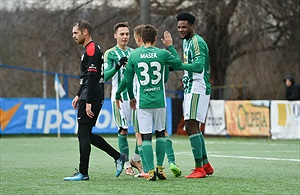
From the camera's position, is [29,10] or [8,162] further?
[29,10]

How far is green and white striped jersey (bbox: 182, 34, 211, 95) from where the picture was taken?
10.7 meters

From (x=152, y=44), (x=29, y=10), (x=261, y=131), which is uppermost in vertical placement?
(x=29, y=10)

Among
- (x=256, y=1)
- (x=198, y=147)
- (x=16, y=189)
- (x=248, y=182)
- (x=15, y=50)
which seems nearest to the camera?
(x=16, y=189)

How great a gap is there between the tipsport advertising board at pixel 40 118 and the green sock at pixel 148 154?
1583 cm

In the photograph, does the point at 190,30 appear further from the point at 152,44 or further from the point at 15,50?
the point at 15,50

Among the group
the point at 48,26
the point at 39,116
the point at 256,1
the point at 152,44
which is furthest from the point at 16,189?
the point at 48,26

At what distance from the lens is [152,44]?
33.8 feet

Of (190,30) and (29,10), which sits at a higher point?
(29,10)

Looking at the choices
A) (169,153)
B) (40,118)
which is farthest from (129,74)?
(40,118)

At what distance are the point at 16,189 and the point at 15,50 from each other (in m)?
29.6

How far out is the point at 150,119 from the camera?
10.4 metres

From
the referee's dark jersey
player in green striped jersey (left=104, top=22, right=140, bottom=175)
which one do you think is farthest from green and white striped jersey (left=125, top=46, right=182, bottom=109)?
player in green striped jersey (left=104, top=22, right=140, bottom=175)

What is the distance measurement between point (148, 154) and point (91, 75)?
1.23 m

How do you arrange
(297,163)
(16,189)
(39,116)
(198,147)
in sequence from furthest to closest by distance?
(39,116), (297,163), (198,147), (16,189)
